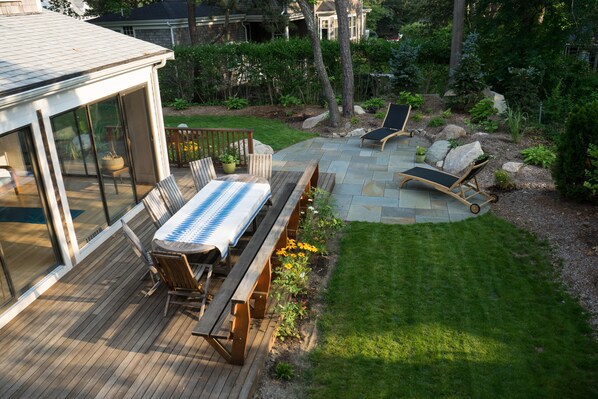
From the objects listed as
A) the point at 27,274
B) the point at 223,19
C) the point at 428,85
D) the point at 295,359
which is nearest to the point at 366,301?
the point at 295,359

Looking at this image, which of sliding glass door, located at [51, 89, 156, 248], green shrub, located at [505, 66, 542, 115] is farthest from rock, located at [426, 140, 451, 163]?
sliding glass door, located at [51, 89, 156, 248]

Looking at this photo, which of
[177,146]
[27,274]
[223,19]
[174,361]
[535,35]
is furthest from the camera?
[223,19]

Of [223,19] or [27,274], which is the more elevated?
[223,19]

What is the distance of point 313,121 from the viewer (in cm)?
1413

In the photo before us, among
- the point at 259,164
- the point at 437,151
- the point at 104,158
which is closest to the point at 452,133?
the point at 437,151

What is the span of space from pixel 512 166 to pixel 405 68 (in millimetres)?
6462

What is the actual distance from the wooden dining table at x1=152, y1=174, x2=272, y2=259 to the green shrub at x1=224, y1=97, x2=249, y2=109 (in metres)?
9.33

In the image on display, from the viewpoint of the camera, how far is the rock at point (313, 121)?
46.0 feet

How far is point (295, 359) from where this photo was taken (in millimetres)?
5145

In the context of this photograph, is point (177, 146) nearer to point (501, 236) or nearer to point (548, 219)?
point (501, 236)

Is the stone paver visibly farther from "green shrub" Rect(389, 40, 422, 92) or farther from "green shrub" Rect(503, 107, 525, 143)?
"green shrub" Rect(389, 40, 422, 92)

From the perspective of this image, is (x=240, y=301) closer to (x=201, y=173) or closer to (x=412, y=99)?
(x=201, y=173)

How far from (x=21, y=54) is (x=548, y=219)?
8.21m

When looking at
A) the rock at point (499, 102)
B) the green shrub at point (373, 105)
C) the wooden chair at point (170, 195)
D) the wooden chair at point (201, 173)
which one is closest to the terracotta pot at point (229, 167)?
the wooden chair at point (201, 173)
